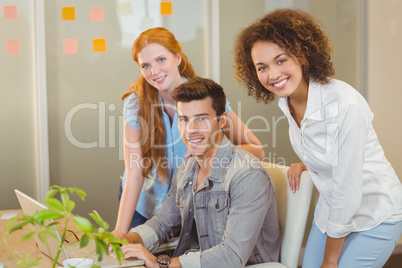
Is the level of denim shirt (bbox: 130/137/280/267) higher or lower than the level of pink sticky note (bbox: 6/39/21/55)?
lower

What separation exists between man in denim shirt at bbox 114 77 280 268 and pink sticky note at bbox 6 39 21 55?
4.50ft

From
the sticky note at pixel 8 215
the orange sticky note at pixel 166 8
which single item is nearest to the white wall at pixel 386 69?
the orange sticky note at pixel 166 8

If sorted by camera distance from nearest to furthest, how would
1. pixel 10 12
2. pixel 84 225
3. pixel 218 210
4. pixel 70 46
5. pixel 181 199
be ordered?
pixel 84 225 → pixel 218 210 → pixel 181 199 → pixel 10 12 → pixel 70 46

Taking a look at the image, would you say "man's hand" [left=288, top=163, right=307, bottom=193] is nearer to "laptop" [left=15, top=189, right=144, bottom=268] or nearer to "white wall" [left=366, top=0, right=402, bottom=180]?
"laptop" [left=15, top=189, right=144, bottom=268]

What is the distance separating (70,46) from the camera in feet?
9.45

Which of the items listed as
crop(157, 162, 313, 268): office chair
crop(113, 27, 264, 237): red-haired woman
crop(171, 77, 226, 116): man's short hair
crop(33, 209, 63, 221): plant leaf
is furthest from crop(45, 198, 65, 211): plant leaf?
crop(113, 27, 264, 237): red-haired woman

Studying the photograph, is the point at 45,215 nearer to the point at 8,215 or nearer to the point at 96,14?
the point at 8,215

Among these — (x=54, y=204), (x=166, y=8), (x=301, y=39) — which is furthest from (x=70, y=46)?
(x=54, y=204)

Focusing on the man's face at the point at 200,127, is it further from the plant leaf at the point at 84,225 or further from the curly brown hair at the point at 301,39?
the plant leaf at the point at 84,225

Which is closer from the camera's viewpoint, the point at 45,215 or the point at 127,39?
the point at 45,215

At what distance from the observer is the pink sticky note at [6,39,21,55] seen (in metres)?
2.79

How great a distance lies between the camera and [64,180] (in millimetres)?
2934

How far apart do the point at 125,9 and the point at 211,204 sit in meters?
1.62

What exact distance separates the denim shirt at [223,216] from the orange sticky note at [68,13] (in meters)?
1.40
